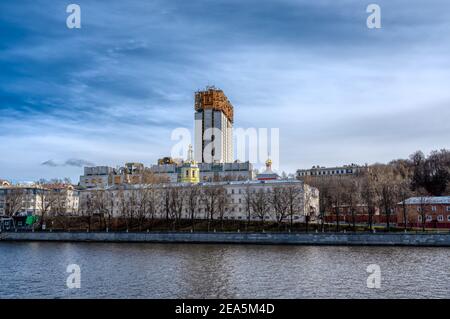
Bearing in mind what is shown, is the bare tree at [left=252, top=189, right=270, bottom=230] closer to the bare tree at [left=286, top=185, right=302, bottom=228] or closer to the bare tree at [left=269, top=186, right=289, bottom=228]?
the bare tree at [left=269, top=186, right=289, bottom=228]

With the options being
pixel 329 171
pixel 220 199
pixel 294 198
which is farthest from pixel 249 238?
pixel 329 171

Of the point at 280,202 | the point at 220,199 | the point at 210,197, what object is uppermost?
the point at 210,197

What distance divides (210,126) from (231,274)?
124800 mm

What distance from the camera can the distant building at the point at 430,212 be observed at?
72250 millimetres

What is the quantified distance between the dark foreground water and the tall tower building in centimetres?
10618

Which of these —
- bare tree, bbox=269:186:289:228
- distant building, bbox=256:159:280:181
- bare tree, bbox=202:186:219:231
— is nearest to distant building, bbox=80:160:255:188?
distant building, bbox=256:159:280:181

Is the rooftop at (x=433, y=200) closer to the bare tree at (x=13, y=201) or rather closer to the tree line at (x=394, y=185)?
the tree line at (x=394, y=185)

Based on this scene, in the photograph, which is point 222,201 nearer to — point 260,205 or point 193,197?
point 193,197

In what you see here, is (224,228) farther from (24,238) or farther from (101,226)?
(24,238)

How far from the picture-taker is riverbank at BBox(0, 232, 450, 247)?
56.7 meters

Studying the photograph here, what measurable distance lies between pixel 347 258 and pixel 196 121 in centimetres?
12255

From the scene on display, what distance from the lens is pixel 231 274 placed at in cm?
3494
